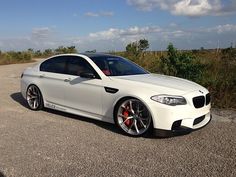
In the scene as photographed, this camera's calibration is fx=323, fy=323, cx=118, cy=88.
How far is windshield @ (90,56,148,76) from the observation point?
6445mm

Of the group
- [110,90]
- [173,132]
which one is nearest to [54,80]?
[110,90]

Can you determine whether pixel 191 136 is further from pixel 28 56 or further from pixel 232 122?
pixel 28 56

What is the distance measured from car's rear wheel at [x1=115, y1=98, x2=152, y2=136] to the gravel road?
18 cm

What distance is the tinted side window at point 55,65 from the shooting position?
726cm

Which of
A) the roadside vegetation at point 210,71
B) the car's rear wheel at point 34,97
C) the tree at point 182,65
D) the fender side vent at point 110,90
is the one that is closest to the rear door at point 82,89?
the fender side vent at point 110,90

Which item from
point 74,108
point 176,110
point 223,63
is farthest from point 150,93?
point 223,63

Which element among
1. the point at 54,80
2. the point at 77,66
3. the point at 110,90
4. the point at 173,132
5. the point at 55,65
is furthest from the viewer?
the point at 55,65

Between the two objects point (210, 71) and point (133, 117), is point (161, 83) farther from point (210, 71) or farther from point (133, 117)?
point (210, 71)

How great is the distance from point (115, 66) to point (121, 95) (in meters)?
1.06

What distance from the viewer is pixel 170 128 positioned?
5.29 meters

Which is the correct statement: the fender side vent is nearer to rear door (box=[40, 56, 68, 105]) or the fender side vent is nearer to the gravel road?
the gravel road

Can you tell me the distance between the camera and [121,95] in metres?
5.81

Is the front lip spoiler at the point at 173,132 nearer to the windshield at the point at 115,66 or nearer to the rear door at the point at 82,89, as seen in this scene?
the rear door at the point at 82,89

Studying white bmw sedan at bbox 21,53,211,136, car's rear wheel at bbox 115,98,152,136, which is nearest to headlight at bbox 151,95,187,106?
white bmw sedan at bbox 21,53,211,136
